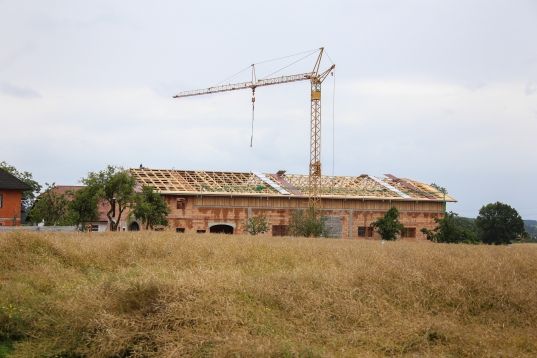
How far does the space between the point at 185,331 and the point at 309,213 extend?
3046 cm

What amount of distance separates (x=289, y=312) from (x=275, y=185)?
104ft

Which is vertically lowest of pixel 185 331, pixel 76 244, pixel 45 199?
pixel 185 331

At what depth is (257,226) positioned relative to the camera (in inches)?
1443

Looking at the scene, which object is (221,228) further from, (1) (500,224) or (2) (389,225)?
(1) (500,224)

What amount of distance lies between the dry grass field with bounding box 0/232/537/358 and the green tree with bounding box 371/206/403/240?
2662 cm

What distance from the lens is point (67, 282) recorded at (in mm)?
12438

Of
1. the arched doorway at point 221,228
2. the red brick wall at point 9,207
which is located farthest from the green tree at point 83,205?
the arched doorway at point 221,228

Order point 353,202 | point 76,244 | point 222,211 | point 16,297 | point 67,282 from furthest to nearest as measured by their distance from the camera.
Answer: point 353,202, point 222,211, point 76,244, point 67,282, point 16,297

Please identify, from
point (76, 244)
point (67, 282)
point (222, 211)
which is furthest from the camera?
point (222, 211)

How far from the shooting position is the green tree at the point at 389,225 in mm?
39094

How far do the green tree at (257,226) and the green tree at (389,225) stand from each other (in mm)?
8635

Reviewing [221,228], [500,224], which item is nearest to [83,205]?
[221,228]

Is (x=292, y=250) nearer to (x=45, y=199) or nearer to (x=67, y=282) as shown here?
(x=67, y=282)

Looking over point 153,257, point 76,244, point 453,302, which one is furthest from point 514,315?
point 76,244
